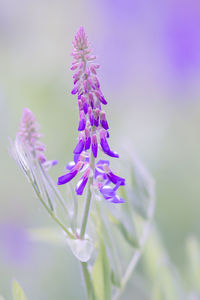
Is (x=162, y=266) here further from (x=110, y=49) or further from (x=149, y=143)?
(x=110, y=49)

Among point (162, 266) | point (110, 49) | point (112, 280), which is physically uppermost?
point (110, 49)

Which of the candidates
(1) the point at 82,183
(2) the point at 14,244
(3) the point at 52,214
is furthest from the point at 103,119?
(2) the point at 14,244

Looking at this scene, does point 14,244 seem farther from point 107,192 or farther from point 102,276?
point 107,192

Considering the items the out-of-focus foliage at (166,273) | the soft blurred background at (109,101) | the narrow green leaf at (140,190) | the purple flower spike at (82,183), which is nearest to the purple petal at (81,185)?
the purple flower spike at (82,183)

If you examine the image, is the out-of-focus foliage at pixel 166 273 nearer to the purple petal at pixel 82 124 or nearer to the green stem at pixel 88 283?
the green stem at pixel 88 283

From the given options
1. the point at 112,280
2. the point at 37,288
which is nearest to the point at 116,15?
the point at 37,288

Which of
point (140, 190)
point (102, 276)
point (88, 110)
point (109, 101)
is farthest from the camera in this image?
point (109, 101)
